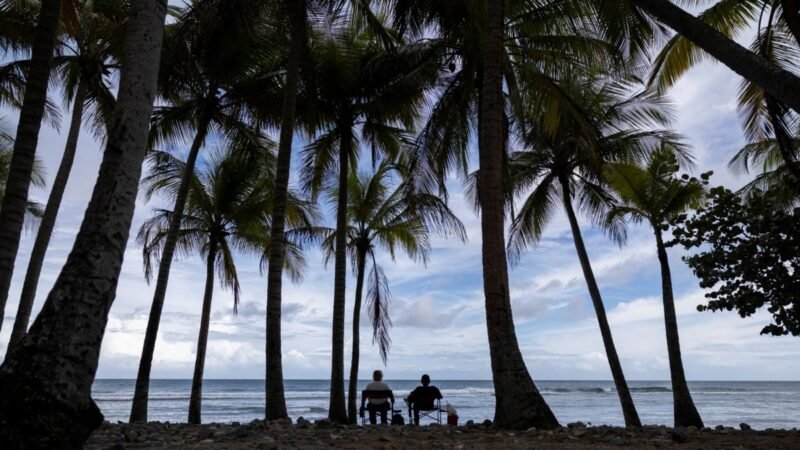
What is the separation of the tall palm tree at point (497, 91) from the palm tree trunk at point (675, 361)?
5508mm

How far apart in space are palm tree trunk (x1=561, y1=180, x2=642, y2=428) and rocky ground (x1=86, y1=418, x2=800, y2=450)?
6615 mm

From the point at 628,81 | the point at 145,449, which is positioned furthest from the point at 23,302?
the point at 628,81

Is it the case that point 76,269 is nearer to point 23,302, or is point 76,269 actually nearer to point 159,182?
point 23,302

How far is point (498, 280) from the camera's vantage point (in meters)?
8.05

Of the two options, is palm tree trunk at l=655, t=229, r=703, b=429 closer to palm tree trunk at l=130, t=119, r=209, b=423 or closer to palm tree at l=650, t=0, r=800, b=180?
palm tree at l=650, t=0, r=800, b=180

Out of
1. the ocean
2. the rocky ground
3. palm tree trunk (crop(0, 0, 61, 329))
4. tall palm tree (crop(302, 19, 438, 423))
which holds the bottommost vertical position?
the ocean

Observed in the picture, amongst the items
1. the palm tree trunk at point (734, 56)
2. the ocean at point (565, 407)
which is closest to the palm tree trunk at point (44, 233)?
the palm tree trunk at point (734, 56)

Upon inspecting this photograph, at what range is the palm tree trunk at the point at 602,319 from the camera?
46.0 ft

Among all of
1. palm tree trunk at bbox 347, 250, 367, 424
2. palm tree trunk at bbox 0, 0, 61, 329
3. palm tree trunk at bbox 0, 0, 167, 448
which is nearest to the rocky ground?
palm tree trunk at bbox 0, 0, 167, 448

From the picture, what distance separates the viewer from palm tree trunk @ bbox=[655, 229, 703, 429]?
13648 mm

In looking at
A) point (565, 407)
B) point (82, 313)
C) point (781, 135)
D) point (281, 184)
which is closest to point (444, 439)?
point (82, 313)

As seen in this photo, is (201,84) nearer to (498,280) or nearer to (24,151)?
(24,151)

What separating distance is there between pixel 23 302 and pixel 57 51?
232 inches

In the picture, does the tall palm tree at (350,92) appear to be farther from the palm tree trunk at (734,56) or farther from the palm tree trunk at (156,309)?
the palm tree trunk at (734,56)
